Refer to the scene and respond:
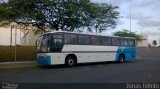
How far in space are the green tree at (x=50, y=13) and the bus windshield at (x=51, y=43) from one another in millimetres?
4567

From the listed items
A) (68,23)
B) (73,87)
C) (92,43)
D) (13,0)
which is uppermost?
(13,0)

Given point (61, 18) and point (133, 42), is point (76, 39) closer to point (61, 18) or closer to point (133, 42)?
point (61, 18)

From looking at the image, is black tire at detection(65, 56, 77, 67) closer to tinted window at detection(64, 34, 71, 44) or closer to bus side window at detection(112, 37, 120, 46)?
tinted window at detection(64, 34, 71, 44)

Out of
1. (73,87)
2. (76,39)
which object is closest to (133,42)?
(76,39)

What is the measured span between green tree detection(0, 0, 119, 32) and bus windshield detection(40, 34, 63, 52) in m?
4.57

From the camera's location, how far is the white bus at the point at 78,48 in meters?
20.9

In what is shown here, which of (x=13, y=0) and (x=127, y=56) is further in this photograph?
(x=127, y=56)

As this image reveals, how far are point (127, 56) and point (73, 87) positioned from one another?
17985 millimetres

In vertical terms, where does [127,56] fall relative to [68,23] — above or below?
below

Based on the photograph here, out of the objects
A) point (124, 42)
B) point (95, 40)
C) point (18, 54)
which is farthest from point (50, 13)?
point (124, 42)

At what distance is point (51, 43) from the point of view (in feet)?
68.3

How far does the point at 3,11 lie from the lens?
976 inches

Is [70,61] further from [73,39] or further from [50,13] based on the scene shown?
[50,13]

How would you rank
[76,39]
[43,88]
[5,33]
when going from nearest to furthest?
1. [43,88]
2. [76,39]
3. [5,33]
